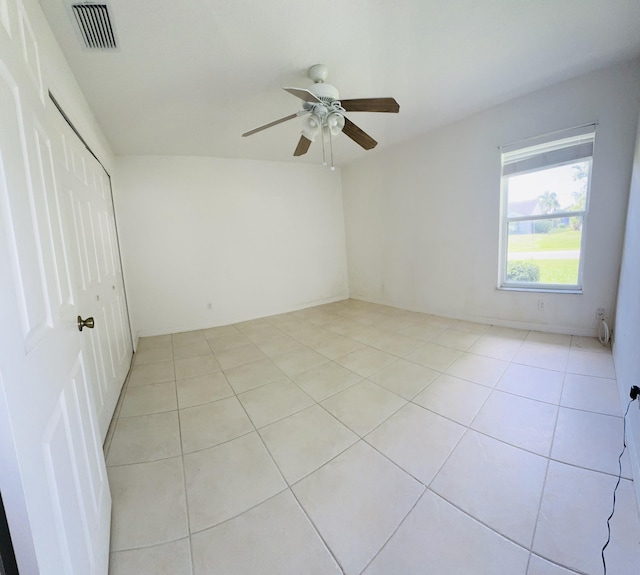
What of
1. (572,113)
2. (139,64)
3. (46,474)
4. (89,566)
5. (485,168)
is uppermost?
(139,64)

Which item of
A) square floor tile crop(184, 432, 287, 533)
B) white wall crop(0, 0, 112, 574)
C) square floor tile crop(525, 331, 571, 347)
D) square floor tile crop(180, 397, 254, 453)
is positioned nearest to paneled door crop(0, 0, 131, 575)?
white wall crop(0, 0, 112, 574)

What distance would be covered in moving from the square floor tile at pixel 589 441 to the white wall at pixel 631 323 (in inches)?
3.0

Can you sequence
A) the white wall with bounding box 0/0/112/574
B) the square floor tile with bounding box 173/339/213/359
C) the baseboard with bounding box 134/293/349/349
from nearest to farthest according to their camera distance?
the white wall with bounding box 0/0/112/574, the square floor tile with bounding box 173/339/213/359, the baseboard with bounding box 134/293/349/349

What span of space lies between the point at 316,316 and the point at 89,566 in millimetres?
3660

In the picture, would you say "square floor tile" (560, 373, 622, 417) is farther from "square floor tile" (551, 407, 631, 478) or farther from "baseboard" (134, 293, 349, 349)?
"baseboard" (134, 293, 349, 349)

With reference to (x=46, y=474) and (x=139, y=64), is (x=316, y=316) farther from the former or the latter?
(x=46, y=474)

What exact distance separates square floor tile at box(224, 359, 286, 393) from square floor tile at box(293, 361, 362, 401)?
9.5 inches

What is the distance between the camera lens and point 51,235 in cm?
89

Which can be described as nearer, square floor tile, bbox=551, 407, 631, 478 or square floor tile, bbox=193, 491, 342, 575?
square floor tile, bbox=193, 491, 342, 575

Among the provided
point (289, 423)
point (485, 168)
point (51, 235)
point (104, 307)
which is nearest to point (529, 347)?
point (485, 168)

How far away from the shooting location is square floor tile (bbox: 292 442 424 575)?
3.47ft

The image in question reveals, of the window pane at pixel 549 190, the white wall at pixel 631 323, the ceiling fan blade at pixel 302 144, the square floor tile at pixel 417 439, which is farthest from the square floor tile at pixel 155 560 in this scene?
the window pane at pixel 549 190

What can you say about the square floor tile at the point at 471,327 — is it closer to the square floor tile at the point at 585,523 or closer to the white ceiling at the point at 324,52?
the square floor tile at the point at 585,523

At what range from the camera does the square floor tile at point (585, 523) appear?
0.97 m
